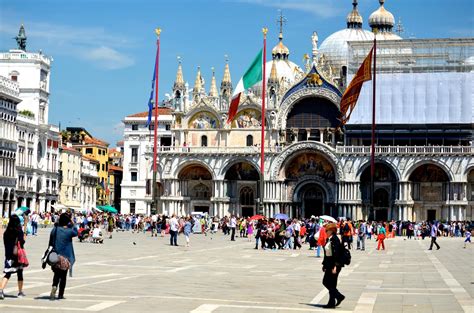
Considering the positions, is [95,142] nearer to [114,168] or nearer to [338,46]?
[114,168]

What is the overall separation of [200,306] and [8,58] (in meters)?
89.8

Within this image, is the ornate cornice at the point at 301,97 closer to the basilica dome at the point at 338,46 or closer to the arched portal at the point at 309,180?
the arched portal at the point at 309,180

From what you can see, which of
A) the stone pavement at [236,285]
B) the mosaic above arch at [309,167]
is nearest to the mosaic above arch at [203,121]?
the mosaic above arch at [309,167]

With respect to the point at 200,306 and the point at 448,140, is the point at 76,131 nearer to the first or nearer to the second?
the point at 448,140

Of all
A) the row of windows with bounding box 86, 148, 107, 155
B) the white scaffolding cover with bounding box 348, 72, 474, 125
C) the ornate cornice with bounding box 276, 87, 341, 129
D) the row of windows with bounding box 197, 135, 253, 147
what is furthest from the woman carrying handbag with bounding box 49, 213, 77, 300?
the row of windows with bounding box 86, 148, 107, 155

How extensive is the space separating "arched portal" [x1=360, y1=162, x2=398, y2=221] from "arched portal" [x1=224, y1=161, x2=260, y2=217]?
34.6 feet

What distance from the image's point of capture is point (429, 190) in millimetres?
89562

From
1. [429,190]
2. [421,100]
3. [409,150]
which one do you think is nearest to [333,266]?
[409,150]

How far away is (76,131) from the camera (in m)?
146

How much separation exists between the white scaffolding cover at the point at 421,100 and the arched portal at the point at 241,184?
456 inches

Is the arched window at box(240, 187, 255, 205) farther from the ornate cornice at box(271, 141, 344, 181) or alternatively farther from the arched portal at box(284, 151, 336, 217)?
the ornate cornice at box(271, 141, 344, 181)

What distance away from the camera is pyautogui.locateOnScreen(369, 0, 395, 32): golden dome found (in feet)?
371

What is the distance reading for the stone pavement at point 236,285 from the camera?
19.6 meters

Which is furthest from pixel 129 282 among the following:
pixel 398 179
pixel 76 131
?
pixel 76 131
